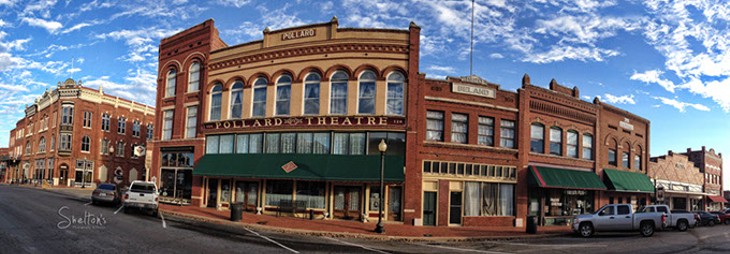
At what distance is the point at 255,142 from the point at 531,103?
59.2 feet

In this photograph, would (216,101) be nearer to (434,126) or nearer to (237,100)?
(237,100)

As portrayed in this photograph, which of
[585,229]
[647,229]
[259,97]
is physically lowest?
[585,229]

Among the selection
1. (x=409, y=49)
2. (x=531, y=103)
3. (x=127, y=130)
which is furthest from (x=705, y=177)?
(x=127, y=130)

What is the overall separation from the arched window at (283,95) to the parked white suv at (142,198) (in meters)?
8.69

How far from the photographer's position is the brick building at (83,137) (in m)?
59.0

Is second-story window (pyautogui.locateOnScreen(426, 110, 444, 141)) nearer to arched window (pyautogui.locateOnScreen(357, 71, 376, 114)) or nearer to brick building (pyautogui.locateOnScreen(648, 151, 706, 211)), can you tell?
arched window (pyautogui.locateOnScreen(357, 71, 376, 114))

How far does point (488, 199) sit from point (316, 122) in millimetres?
11362

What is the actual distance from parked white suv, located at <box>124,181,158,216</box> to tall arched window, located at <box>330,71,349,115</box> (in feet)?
35.3

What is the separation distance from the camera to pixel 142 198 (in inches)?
945

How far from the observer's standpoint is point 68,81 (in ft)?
200

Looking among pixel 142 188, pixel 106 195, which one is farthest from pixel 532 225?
pixel 106 195

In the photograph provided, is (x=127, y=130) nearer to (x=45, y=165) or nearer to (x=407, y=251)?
(x=45, y=165)

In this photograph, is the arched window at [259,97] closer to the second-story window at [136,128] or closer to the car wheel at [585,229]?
the car wheel at [585,229]

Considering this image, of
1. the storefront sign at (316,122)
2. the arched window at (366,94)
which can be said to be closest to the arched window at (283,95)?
the storefront sign at (316,122)
